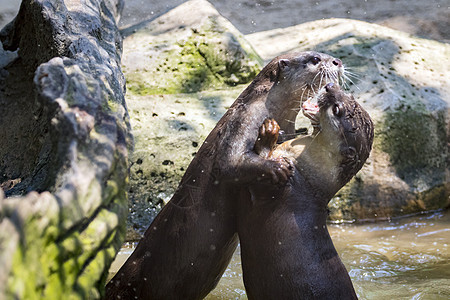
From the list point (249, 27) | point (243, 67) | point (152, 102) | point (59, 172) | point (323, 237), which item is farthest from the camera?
point (249, 27)

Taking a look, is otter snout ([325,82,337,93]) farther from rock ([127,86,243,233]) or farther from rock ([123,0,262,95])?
rock ([123,0,262,95])

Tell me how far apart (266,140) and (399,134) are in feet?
8.22

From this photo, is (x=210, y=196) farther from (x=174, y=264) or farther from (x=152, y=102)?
(x=152, y=102)

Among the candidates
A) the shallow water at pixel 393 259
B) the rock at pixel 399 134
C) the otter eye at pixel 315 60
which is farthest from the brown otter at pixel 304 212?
the rock at pixel 399 134

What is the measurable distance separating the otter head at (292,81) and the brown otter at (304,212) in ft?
0.84

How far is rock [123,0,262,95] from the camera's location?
192 inches

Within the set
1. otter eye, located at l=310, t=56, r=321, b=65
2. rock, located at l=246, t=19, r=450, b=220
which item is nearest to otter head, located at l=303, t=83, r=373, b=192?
otter eye, located at l=310, t=56, r=321, b=65

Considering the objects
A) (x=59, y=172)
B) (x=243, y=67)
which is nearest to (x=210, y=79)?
(x=243, y=67)

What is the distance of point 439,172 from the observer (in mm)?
4781

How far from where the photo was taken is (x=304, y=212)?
2.42 m

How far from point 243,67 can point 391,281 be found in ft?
7.65

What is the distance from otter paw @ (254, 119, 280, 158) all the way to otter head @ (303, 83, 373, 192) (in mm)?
173

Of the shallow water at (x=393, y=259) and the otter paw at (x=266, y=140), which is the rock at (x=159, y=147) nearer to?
the shallow water at (x=393, y=259)

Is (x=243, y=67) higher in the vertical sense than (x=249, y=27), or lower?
higher
